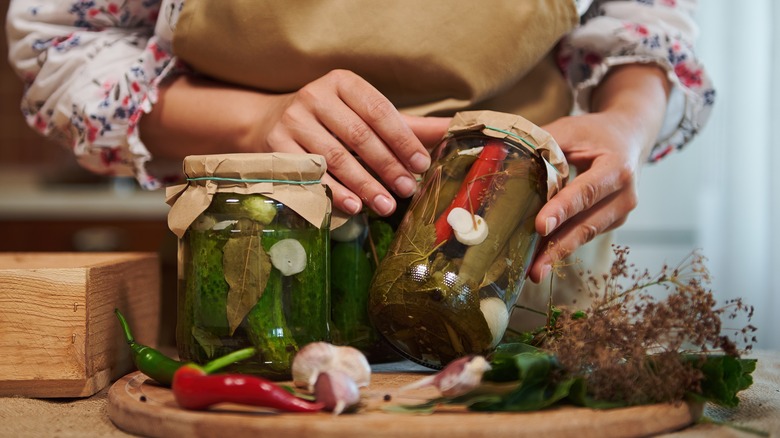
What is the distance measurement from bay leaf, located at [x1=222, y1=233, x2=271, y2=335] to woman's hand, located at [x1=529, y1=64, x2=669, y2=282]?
0.28 meters

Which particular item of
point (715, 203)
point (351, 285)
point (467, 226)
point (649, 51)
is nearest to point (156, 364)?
point (351, 285)

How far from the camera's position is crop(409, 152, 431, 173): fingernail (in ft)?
3.12

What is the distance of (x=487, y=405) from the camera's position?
2.39 feet

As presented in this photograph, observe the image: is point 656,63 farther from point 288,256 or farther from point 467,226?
point 288,256

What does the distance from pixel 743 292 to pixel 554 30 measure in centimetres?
164

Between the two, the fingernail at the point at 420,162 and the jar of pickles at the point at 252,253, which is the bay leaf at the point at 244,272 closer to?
the jar of pickles at the point at 252,253

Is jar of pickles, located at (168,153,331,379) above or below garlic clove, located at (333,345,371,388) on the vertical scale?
above

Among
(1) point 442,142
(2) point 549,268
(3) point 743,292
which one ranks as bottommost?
(3) point 743,292

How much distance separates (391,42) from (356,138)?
14 centimetres

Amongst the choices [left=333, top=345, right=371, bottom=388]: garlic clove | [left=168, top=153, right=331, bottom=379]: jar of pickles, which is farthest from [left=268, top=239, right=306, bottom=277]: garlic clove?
[left=333, top=345, right=371, bottom=388]: garlic clove

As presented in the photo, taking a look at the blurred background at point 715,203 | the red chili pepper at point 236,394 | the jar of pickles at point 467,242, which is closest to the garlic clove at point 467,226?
the jar of pickles at point 467,242

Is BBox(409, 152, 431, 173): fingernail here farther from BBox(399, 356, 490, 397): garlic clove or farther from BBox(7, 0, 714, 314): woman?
BBox(399, 356, 490, 397): garlic clove

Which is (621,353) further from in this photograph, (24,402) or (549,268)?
(24,402)

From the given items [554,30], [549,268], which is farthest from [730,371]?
[554,30]
